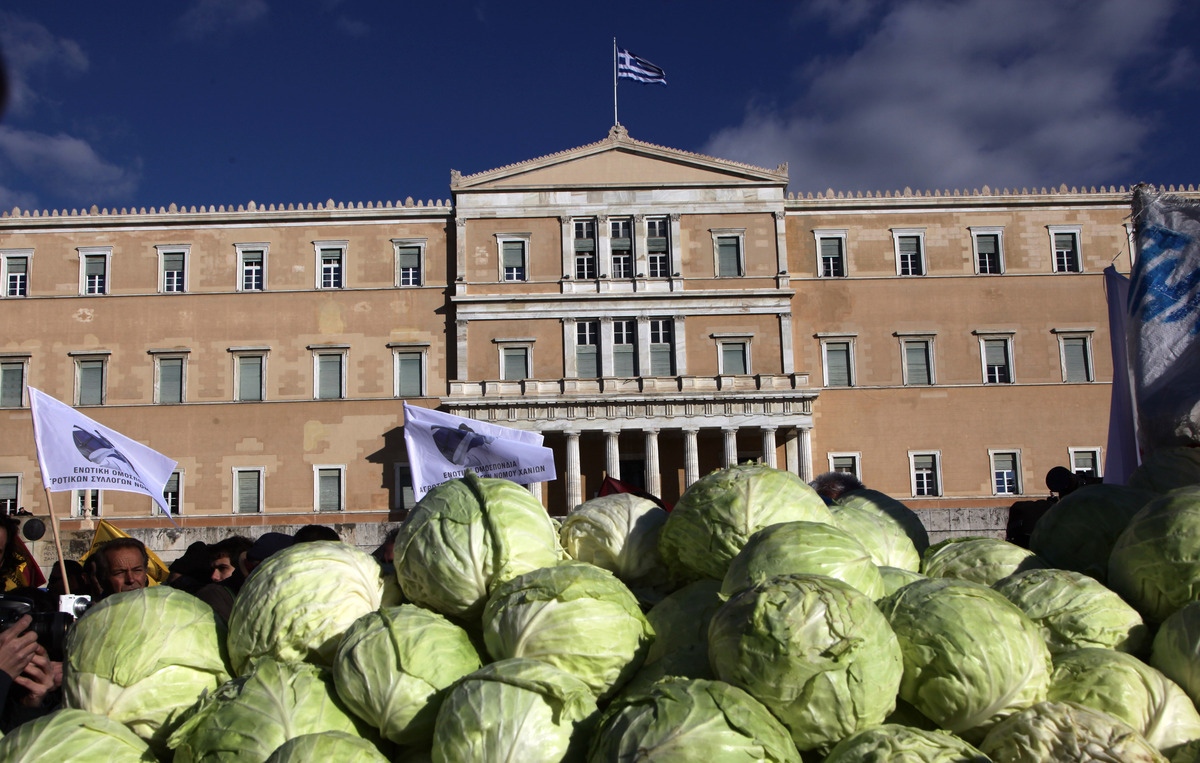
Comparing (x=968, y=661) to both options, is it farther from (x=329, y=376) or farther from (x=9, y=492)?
(x=9, y=492)

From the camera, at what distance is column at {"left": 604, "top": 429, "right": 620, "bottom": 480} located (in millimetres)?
28366

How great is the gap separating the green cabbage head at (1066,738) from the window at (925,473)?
29.1 meters

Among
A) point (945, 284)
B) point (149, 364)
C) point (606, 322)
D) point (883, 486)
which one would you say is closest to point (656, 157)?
point (606, 322)

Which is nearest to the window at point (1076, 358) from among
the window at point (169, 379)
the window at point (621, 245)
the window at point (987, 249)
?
the window at point (987, 249)

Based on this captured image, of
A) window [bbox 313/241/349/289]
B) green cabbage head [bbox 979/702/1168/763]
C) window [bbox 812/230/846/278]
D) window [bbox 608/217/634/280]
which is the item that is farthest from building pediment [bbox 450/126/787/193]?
green cabbage head [bbox 979/702/1168/763]

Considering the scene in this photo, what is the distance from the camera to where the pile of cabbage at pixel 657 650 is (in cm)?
233

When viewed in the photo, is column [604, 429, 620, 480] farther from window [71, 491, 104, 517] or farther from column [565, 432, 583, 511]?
window [71, 491, 104, 517]

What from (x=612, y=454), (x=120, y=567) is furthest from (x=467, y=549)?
(x=612, y=454)

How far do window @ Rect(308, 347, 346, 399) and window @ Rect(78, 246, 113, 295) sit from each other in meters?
8.20

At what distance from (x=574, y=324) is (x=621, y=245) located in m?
3.38

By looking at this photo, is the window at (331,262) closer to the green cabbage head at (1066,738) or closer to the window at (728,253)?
the window at (728,253)

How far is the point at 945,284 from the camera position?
31188 mm

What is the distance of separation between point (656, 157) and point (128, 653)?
29.8 metres

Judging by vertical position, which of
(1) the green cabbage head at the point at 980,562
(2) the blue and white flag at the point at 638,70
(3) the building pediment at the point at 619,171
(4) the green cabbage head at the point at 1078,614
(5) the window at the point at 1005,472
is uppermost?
(2) the blue and white flag at the point at 638,70
